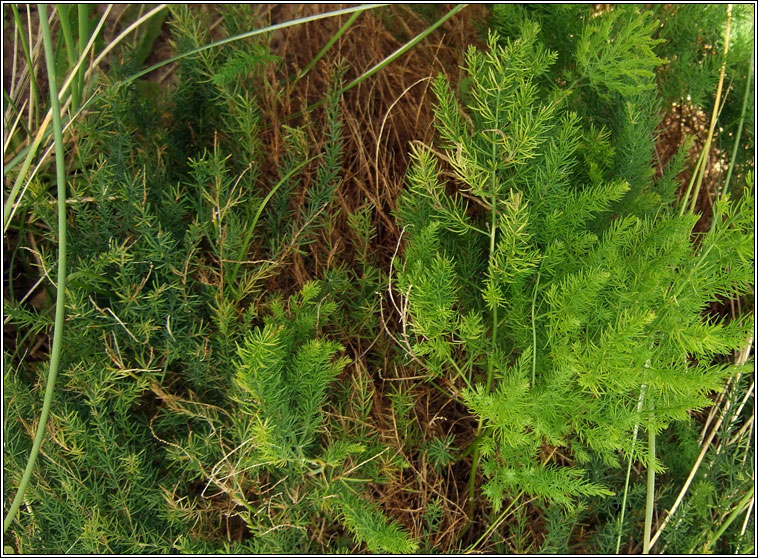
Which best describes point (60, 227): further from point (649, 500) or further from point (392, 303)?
point (649, 500)

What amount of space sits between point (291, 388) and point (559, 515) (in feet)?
1.20

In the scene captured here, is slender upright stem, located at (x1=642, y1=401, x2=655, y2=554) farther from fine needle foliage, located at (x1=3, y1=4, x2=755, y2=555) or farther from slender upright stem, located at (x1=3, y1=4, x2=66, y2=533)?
slender upright stem, located at (x1=3, y1=4, x2=66, y2=533)

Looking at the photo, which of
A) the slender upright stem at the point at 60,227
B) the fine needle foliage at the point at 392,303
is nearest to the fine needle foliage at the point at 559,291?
the fine needle foliage at the point at 392,303

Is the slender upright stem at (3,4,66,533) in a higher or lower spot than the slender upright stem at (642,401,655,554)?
higher

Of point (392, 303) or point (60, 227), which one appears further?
point (392, 303)

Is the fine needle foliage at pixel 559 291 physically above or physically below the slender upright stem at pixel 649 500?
above

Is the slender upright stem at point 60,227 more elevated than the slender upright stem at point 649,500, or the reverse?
the slender upright stem at point 60,227

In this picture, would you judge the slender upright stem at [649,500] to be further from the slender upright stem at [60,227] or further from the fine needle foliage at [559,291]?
the slender upright stem at [60,227]

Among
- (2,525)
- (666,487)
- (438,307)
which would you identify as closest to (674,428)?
(666,487)

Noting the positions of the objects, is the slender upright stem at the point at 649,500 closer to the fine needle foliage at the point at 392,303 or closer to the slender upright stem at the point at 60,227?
the fine needle foliage at the point at 392,303

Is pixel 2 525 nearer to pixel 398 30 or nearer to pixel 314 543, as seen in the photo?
pixel 314 543

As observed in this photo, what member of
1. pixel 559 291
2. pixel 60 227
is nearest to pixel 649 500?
pixel 559 291

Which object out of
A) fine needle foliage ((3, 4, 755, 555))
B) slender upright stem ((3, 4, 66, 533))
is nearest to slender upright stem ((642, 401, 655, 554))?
fine needle foliage ((3, 4, 755, 555))

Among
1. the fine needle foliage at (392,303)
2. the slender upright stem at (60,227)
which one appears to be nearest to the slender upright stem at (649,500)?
the fine needle foliage at (392,303)
